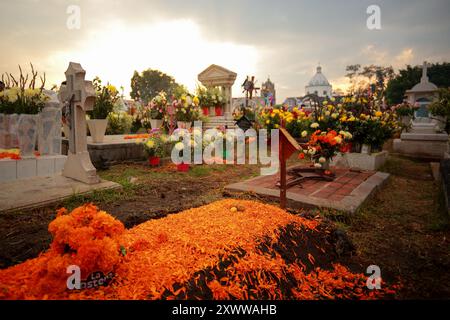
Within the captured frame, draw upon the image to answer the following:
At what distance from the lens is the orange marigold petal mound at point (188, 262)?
1753 mm

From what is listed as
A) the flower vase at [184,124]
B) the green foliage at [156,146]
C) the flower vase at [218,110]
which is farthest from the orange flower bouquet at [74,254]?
the flower vase at [218,110]

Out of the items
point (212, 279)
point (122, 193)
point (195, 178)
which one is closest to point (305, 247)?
point (212, 279)

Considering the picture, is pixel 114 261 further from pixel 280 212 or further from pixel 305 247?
pixel 280 212

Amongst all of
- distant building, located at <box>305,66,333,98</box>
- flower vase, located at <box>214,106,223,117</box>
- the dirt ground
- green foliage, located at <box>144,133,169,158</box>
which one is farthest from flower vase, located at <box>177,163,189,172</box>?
distant building, located at <box>305,66,333,98</box>

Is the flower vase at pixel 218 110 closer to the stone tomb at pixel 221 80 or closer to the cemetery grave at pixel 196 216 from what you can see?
the stone tomb at pixel 221 80

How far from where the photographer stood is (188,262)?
2.08m

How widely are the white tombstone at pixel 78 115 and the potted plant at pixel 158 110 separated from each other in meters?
5.07

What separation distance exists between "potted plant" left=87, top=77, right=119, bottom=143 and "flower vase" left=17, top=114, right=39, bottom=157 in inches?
64.5

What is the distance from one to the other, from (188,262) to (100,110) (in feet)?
22.2

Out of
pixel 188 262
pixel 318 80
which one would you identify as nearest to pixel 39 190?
pixel 188 262

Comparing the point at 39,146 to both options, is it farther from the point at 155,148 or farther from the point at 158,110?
the point at 158,110

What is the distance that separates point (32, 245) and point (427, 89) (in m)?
20.8
